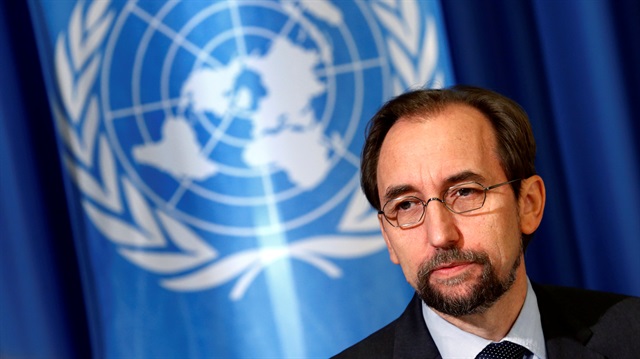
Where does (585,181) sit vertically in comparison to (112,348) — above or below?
above

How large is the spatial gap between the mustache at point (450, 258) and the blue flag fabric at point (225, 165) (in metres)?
0.86

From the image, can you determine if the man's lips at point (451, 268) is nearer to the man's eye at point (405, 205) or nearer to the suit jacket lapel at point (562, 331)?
the man's eye at point (405, 205)

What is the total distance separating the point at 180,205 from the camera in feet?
8.25

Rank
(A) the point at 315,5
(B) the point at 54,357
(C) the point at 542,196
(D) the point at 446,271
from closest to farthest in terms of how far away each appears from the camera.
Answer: (D) the point at 446,271, (C) the point at 542,196, (B) the point at 54,357, (A) the point at 315,5

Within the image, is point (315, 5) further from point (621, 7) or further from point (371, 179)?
point (621, 7)

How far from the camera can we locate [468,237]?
175 cm

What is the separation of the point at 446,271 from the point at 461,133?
0.33 meters

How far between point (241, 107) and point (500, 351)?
1187 mm

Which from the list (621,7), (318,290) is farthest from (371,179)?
(621,7)

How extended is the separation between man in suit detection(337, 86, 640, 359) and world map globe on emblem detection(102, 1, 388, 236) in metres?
0.57

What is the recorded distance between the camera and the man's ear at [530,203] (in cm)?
192

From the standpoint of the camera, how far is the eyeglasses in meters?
1.77

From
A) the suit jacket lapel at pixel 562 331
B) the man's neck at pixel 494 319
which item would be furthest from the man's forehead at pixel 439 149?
the suit jacket lapel at pixel 562 331

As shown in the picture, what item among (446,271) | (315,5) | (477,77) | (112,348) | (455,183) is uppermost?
(315,5)
